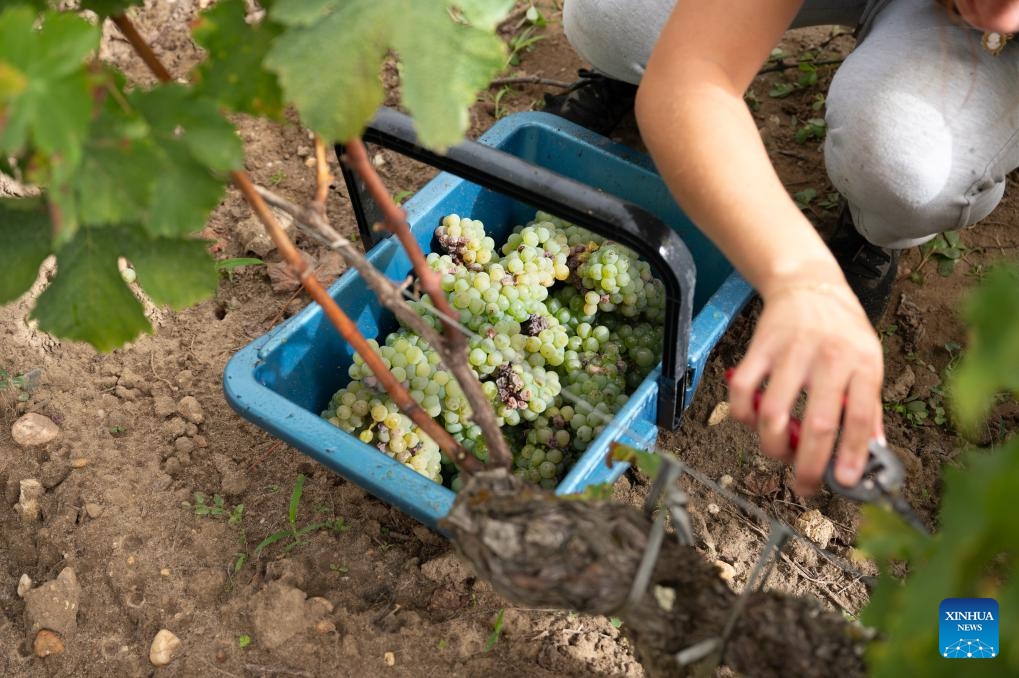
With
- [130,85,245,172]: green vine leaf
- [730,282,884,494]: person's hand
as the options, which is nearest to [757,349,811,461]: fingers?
[730,282,884,494]: person's hand

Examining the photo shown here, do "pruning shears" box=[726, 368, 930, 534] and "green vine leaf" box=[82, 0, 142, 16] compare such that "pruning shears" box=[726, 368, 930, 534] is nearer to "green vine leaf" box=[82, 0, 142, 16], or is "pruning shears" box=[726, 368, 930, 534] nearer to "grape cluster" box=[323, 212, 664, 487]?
"grape cluster" box=[323, 212, 664, 487]

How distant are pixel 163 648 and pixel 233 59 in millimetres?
1019

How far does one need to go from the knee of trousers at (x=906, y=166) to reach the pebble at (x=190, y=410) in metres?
1.34

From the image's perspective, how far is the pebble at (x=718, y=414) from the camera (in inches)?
69.1

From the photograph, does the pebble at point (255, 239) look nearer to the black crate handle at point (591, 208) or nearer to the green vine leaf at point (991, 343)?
the black crate handle at point (591, 208)

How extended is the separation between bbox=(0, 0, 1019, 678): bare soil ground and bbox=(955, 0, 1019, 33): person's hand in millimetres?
754

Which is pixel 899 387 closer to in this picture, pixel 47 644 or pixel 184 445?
pixel 184 445

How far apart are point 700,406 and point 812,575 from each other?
0.39 metres

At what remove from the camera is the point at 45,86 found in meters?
0.74

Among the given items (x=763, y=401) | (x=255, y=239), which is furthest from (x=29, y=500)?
(x=763, y=401)

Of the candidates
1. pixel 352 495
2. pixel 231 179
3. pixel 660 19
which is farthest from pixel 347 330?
pixel 660 19

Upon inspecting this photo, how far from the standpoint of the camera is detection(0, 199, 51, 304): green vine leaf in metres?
1.02

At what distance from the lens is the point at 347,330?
3.83ft

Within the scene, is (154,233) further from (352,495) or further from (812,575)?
(812,575)
